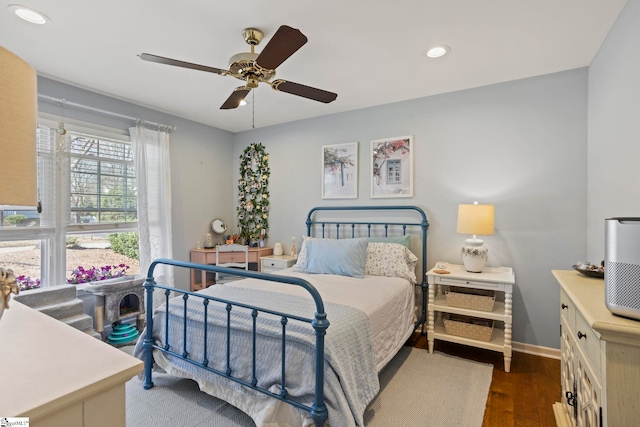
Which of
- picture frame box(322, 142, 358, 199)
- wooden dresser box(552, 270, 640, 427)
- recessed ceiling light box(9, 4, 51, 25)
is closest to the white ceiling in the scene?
recessed ceiling light box(9, 4, 51, 25)

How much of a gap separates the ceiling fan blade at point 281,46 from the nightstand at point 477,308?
215cm

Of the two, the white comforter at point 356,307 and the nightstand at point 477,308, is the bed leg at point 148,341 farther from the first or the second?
the nightstand at point 477,308

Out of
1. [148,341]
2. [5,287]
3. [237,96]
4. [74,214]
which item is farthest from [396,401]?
[74,214]

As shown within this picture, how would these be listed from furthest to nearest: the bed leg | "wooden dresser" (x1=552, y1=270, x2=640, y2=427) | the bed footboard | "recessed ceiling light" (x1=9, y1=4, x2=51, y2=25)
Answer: the bed leg, "recessed ceiling light" (x1=9, y1=4, x2=51, y2=25), the bed footboard, "wooden dresser" (x1=552, y1=270, x2=640, y2=427)

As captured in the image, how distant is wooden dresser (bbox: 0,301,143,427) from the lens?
2.11 feet

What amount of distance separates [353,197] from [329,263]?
3.29ft

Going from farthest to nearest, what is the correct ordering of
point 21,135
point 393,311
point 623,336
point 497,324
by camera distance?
point 497,324, point 393,311, point 623,336, point 21,135

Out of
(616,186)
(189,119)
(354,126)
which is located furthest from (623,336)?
(189,119)

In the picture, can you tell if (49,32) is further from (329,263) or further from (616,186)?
(616,186)

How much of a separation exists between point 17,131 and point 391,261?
2.87 m

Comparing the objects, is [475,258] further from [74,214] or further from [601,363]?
[74,214]

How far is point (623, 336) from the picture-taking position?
989 millimetres

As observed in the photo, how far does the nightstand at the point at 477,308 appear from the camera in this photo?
8.37 ft

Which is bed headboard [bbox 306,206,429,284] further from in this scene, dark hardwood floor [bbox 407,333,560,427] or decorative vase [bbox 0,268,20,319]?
→ decorative vase [bbox 0,268,20,319]
